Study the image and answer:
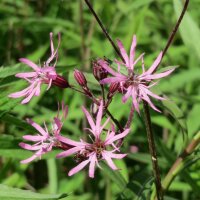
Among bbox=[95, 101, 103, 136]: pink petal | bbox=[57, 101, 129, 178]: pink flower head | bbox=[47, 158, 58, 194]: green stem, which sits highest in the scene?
bbox=[95, 101, 103, 136]: pink petal

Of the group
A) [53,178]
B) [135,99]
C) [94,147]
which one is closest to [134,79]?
[135,99]

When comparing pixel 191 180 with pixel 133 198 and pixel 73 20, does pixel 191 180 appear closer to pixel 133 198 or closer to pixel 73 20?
pixel 133 198

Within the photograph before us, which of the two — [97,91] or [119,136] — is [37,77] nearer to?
[119,136]

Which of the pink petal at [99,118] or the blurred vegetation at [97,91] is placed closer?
the pink petal at [99,118]

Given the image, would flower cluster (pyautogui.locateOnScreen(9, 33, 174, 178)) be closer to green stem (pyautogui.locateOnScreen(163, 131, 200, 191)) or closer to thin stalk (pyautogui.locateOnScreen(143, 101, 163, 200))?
thin stalk (pyautogui.locateOnScreen(143, 101, 163, 200))

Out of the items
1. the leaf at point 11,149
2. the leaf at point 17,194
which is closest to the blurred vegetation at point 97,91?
the leaf at point 11,149

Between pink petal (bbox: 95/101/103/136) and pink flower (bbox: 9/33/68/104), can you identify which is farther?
pink flower (bbox: 9/33/68/104)

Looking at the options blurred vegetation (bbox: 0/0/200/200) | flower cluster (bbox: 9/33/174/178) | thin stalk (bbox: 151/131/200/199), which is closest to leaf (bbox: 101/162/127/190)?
blurred vegetation (bbox: 0/0/200/200)

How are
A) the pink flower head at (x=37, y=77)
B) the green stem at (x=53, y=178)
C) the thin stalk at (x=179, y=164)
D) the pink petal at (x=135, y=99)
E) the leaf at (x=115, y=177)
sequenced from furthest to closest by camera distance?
the green stem at (x=53, y=178) → the leaf at (x=115, y=177) → the thin stalk at (x=179, y=164) → the pink flower head at (x=37, y=77) → the pink petal at (x=135, y=99)

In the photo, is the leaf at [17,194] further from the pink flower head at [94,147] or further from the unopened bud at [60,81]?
the unopened bud at [60,81]
